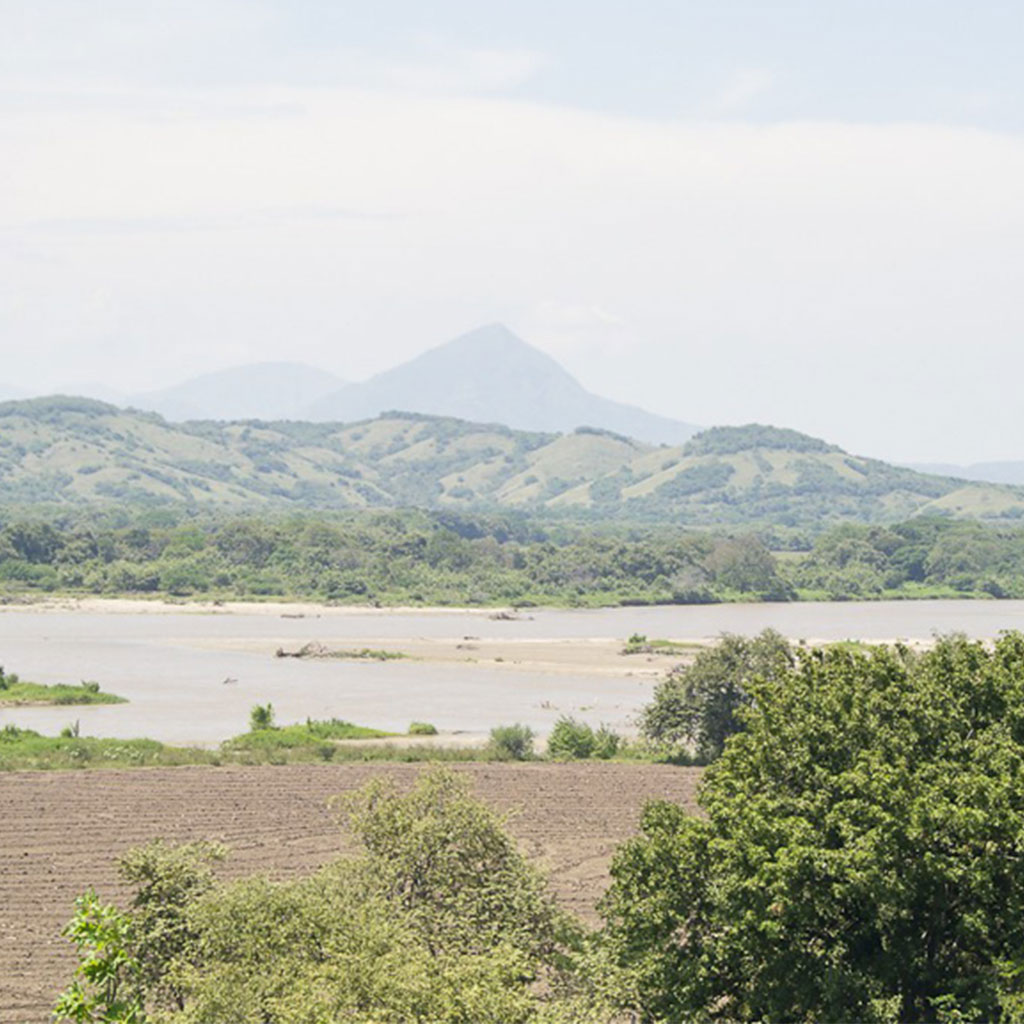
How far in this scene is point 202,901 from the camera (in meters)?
23.9

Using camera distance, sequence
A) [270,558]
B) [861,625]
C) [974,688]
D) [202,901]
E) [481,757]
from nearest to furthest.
Result: 1. [202,901]
2. [974,688]
3. [481,757]
4. [861,625]
5. [270,558]

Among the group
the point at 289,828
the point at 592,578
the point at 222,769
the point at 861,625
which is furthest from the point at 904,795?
the point at 592,578

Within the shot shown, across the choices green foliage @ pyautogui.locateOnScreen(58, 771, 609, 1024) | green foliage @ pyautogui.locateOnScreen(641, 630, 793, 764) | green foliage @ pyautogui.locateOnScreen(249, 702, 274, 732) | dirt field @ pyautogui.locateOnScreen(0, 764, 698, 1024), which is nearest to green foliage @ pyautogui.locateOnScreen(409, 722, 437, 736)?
green foliage @ pyautogui.locateOnScreen(249, 702, 274, 732)

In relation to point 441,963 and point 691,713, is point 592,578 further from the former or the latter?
point 441,963

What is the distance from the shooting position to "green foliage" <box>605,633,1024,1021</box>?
22.5m

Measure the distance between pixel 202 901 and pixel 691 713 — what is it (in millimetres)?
38007

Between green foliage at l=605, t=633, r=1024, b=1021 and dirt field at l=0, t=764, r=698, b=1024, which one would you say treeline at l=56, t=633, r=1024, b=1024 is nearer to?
green foliage at l=605, t=633, r=1024, b=1021

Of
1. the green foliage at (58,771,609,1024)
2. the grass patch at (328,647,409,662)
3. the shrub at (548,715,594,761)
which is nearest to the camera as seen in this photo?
the green foliage at (58,771,609,1024)

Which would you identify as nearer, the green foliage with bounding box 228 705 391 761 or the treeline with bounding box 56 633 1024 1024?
the treeline with bounding box 56 633 1024 1024

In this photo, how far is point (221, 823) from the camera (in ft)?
149

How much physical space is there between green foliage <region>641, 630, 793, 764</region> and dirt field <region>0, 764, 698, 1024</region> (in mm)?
→ 3051

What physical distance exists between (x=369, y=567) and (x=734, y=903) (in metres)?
155

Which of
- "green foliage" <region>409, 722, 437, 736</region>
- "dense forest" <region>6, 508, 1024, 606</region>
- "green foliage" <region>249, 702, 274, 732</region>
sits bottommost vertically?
"green foliage" <region>409, 722, 437, 736</region>

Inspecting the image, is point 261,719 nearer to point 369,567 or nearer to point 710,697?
point 710,697
